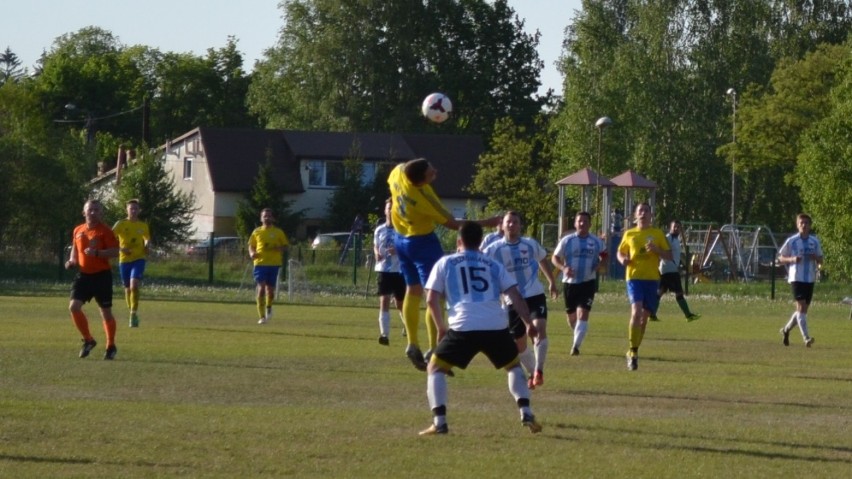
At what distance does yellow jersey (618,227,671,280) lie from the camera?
18.4 meters

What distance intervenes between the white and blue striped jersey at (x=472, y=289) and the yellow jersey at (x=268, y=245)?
49.7ft

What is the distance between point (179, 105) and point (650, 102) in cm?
4699

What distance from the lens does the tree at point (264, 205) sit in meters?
70.5

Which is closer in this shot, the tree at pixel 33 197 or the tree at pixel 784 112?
the tree at pixel 33 197

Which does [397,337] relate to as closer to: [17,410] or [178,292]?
[17,410]

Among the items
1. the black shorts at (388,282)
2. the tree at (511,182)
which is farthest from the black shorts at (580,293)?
the tree at (511,182)

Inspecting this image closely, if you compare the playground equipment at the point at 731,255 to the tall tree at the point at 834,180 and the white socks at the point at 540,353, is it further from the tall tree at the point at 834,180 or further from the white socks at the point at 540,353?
the white socks at the point at 540,353

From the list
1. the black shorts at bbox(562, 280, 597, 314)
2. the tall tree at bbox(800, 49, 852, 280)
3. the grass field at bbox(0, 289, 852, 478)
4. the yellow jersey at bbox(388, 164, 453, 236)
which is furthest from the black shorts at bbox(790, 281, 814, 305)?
the tall tree at bbox(800, 49, 852, 280)

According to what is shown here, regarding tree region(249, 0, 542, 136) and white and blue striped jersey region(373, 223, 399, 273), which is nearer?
white and blue striped jersey region(373, 223, 399, 273)

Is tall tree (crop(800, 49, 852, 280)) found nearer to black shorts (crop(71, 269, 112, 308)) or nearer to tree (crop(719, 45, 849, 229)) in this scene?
tree (crop(719, 45, 849, 229))

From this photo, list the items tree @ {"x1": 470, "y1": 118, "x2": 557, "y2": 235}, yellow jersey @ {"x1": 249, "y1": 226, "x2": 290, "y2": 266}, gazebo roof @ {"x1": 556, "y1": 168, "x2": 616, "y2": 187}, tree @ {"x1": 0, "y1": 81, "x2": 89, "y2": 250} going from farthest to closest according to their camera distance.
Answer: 1. tree @ {"x1": 470, "y1": 118, "x2": 557, "y2": 235}
2. gazebo roof @ {"x1": 556, "y1": 168, "x2": 616, "y2": 187}
3. tree @ {"x1": 0, "y1": 81, "x2": 89, "y2": 250}
4. yellow jersey @ {"x1": 249, "y1": 226, "x2": 290, "y2": 266}

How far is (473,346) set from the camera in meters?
11.3

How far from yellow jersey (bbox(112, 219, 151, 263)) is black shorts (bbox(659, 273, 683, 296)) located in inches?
415

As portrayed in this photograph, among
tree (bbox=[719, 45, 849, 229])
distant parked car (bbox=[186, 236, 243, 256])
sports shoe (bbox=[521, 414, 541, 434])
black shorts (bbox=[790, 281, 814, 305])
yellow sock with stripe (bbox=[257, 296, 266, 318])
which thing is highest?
tree (bbox=[719, 45, 849, 229])
